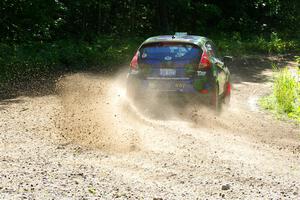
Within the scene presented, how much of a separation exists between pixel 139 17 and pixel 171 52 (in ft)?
65.7

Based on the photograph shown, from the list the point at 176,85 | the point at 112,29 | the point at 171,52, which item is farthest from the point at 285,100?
the point at 112,29

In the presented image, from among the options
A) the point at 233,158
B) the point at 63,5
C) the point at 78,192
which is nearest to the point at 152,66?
the point at 233,158

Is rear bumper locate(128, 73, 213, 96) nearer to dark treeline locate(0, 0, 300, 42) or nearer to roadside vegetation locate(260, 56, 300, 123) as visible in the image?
roadside vegetation locate(260, 56, 300, 123)

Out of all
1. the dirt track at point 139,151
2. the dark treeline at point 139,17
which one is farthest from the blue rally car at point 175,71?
the dark treeline at point 139,17

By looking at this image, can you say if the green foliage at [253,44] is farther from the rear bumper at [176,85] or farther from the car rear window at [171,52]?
the rear bumper at [176,85]

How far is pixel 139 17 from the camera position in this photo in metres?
31.5

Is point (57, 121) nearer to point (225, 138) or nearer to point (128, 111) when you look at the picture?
point (128, 111)

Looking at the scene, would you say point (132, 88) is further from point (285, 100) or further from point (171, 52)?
point (285, 100)

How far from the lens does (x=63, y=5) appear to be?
26250mm

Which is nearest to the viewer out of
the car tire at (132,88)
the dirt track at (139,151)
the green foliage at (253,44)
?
the dirt track at (139,151)

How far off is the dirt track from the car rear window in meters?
1.07

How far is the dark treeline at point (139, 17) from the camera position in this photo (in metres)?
23.8

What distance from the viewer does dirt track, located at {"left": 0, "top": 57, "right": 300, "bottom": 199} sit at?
273 inches

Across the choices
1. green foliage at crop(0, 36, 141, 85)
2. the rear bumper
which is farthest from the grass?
green foliage at crop(0, 36, 141, 85)
